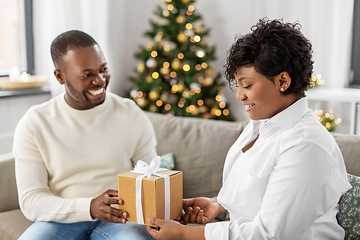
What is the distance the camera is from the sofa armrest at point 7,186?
1.80m

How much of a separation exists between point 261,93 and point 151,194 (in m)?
0.50

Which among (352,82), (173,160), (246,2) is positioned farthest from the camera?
(246,2)

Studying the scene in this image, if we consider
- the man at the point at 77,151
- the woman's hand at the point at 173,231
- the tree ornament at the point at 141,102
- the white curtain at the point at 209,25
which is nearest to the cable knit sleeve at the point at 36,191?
the man at the point at 77,151

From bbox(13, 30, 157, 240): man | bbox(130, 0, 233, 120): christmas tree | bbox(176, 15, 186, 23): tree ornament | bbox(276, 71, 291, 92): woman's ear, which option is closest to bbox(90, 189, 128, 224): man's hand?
bbox(13, 30, 157, 240): man

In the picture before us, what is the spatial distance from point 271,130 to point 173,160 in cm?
89

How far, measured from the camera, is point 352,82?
3422mm

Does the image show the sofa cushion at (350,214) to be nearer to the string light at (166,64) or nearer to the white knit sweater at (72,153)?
the white knit sweater at (72,153)

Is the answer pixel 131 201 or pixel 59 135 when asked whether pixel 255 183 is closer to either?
pixel 131 201

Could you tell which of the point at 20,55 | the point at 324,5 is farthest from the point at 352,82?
the point at 20,55

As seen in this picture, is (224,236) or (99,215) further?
(99,215)

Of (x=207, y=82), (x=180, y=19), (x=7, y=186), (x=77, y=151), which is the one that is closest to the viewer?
(x=77, y=151)

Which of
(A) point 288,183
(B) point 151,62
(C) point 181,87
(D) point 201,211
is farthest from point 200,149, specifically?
(B) point 151,62

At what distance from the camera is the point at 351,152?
155 cm

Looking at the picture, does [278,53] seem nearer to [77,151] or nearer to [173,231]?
[173,231]
